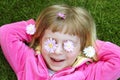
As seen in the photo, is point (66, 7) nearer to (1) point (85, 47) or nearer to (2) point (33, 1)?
(1) point (85, 47)

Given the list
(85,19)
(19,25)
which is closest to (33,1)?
(19,25)

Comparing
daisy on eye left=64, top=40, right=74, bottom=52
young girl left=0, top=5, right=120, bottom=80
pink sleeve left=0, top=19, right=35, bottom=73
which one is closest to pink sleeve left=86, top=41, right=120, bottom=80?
young girl left=0, top=5, right=120, bottom=80

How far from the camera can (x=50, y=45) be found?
8.33 ft

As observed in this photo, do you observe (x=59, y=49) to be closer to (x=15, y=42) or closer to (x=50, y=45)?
(x=50, y=45)

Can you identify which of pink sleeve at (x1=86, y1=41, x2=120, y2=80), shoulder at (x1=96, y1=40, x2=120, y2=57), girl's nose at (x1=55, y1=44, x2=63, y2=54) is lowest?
pink sleeve at (x1=86, y1=41, x2=120, y2=80)

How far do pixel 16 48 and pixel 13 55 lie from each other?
6 cm

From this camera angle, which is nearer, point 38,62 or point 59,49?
point 59,49

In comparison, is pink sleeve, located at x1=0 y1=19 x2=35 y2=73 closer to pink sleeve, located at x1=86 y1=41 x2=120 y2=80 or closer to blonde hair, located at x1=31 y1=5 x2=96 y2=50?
blonde hair, located at x1=31 y1=5 x2=96 y2=50

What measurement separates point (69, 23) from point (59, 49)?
178 millimetres

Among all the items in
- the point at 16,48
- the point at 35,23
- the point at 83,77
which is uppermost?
the point at 35,23

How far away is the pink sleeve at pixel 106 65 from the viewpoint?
104 inches

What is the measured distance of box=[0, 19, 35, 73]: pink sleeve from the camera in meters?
2.74

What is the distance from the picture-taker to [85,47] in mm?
2650

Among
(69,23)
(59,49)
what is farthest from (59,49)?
(69,23)
